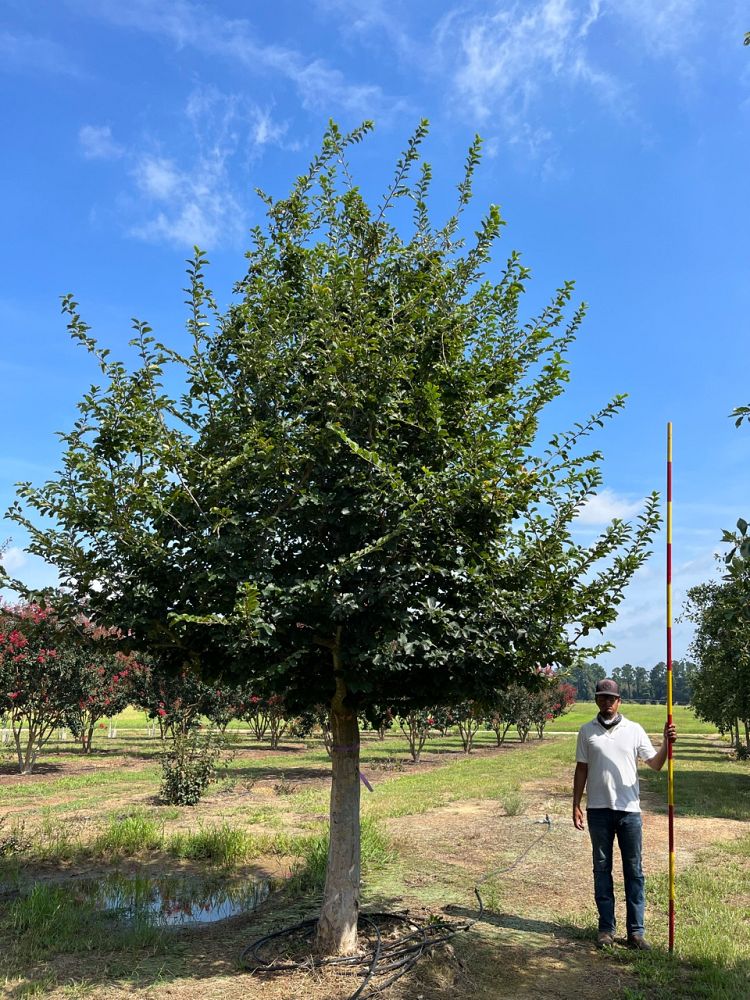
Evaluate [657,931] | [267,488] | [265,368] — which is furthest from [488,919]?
[265,368]

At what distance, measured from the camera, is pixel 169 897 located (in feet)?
29.0

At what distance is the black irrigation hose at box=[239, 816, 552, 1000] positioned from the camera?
6059mm

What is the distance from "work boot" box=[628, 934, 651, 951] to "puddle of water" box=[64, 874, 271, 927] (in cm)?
401

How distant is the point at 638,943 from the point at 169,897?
5.30 meters

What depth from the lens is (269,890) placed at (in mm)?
9047

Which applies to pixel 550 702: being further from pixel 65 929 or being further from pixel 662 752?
pixel 65 929

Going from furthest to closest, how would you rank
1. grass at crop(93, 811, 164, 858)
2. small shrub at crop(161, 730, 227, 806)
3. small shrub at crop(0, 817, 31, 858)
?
1. small shrub at crop(161, 730, 227, 806)
2. grass at crop(93, 811, 164, 858)
3. small shrub at crop(0, 817, 31, 858)

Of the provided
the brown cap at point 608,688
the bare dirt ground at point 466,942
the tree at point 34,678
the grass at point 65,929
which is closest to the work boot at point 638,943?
the bare dirt ground at point 466,942

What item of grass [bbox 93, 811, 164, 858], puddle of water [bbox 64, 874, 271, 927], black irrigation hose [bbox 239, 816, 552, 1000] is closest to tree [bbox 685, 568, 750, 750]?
black irrigation hose [bbox 239, 816, 552, 1000]

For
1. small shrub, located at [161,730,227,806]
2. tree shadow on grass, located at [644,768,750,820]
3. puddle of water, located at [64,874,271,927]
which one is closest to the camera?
puddle of water, located at [64,874,271,927]

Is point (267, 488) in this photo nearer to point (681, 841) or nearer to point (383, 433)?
point (383, 433)

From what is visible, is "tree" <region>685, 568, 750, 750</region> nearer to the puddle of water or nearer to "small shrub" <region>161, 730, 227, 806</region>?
the puddle of water

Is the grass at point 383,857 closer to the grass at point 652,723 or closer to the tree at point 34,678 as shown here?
the tree at point 34,678

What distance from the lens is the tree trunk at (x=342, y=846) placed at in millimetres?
6504
